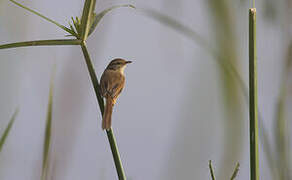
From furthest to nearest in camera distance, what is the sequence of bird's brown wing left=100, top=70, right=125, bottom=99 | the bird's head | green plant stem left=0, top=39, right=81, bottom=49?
Answer: the bird's head
bird's brown wing left=100, top=70, right=125, bottom=99
green plant stem left=0, top=39, right=81, bottom=49

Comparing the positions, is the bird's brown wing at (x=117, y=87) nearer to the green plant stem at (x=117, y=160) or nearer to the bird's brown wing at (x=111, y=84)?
the bird's brown wing at (x=111, y=84)

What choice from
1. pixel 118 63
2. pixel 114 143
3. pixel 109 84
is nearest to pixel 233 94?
pixel 114 143

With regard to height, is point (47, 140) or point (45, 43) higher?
point (45, 43)

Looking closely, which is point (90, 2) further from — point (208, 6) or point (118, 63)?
point (118, 63)

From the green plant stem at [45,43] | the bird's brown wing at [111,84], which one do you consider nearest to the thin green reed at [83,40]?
the green plant stem at [45,43]

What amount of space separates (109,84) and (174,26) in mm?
960

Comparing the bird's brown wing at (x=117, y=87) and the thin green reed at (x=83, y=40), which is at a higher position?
the thin green reed at (x=83, y=40)

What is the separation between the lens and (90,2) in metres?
0.99

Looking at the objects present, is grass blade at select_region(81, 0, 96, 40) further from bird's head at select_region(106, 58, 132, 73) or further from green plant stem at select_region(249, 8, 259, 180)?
bird's head at select_region(106, 58, 132, 73)

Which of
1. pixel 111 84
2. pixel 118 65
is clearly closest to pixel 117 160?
pixel 111 84

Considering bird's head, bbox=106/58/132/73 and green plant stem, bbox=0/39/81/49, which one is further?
bird's head, bbox=106/58/132/73

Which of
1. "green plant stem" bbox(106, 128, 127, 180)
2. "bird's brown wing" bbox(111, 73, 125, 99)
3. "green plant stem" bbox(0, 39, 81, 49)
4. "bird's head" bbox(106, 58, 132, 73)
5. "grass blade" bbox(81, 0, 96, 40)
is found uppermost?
"grass blade" bbox(81, 0, 96, 40)

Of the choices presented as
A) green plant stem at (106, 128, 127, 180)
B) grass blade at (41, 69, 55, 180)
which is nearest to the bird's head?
grass blade at (41, 69, 55, 180)

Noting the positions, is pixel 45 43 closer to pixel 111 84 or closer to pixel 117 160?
pixel 117 160
